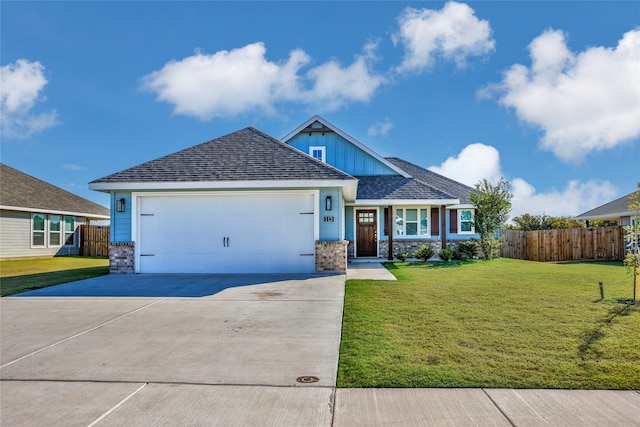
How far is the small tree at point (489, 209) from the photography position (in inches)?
661

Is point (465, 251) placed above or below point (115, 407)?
above

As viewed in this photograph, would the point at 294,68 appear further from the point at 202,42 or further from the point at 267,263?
the point at 267,263

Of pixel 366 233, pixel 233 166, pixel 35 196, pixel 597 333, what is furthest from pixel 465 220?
pixel 35 196

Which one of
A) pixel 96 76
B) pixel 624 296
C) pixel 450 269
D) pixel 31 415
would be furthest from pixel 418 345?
pixel 96 76

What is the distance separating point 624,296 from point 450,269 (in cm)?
556

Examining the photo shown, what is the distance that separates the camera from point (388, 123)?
16859 mm

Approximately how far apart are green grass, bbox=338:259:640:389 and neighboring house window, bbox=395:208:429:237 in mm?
9316

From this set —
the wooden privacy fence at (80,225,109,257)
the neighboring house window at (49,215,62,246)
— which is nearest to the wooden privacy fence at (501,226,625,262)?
the wooden privacy fence at (80,225,109,257)

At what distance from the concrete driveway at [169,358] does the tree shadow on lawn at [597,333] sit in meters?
2.88

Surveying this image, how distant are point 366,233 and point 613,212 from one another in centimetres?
1500

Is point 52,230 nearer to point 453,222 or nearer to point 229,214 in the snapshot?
point 229,214

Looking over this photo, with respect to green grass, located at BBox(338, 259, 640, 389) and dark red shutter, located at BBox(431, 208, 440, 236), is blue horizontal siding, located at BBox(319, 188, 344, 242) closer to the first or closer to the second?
green grass, located at BBox(338, 259, 640, 389)

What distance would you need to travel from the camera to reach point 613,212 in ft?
72.0

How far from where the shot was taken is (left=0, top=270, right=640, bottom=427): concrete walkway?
3.05 m
